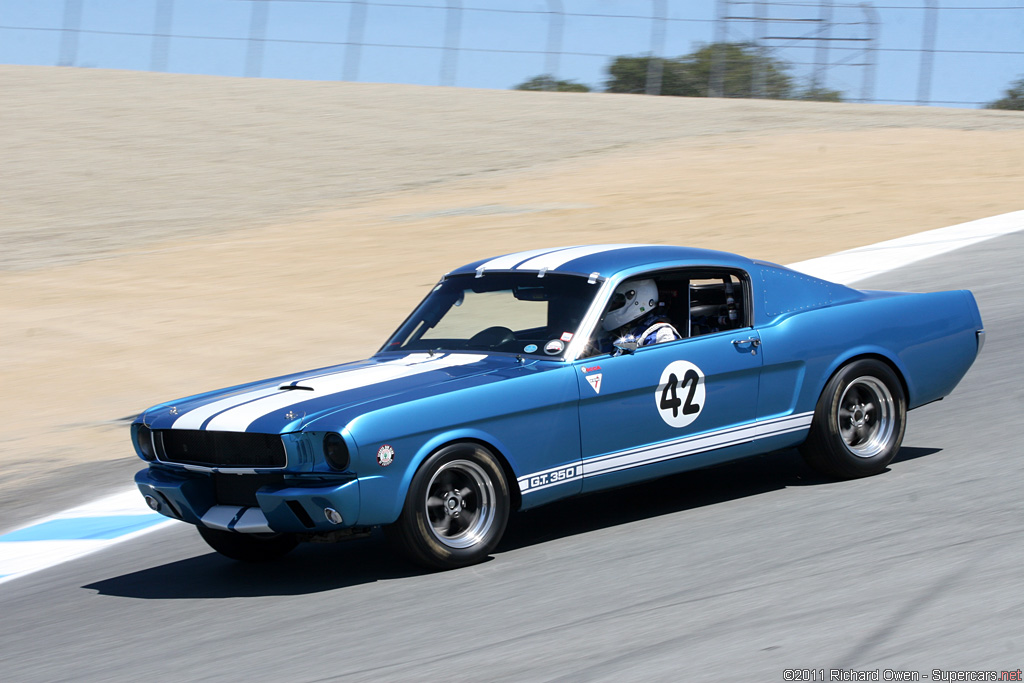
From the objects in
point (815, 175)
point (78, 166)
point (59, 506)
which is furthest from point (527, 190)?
point (59, 506)

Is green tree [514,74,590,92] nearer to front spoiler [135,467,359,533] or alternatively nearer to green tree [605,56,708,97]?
green tree [605,56,708,97]

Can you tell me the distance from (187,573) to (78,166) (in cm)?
2268

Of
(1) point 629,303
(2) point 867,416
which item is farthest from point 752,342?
(2) point 867,416

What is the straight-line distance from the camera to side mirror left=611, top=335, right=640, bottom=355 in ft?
20.2

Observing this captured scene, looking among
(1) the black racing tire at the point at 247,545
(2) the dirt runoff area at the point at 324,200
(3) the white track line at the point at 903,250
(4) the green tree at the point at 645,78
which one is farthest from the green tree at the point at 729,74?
(1) the black racing tire at the point at 247,545

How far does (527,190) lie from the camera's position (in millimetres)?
23391

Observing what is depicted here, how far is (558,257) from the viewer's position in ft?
22.2

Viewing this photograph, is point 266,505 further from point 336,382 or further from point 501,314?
point 501,314

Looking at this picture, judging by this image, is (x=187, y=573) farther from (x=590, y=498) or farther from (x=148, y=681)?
(x=590, y=498)

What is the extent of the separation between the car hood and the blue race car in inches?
0.6

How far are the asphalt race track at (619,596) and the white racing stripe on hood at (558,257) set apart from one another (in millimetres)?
1378

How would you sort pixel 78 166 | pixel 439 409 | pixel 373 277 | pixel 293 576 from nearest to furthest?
pixel 439 409 < pixel 293 576 < pixel 373 277 < pixel 78 166

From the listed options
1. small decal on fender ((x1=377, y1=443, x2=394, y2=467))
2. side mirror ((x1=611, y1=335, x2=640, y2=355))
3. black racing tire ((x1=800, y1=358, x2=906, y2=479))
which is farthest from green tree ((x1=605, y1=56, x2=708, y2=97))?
small decal on fender ((x1=377, y1=443, x2=394, y2=467))

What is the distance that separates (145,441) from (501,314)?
202cm
